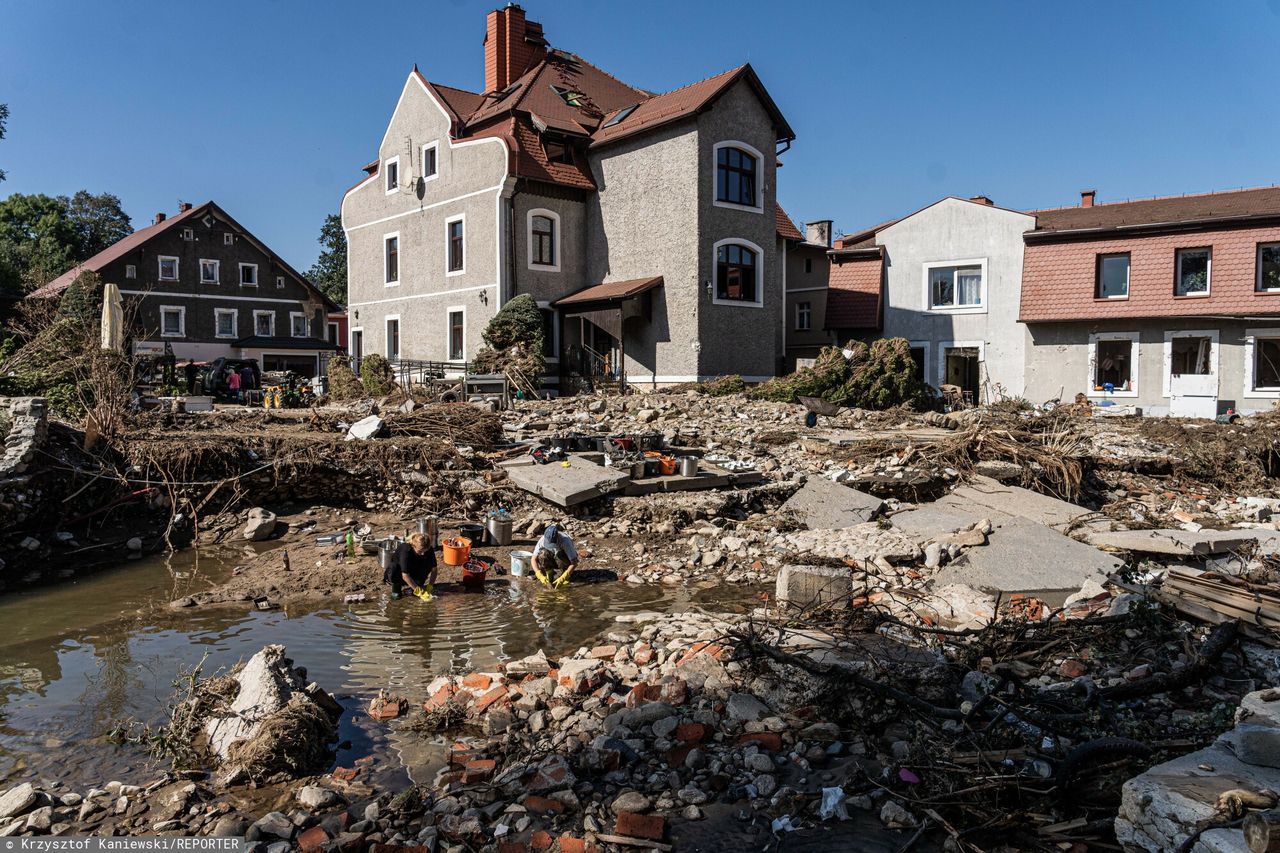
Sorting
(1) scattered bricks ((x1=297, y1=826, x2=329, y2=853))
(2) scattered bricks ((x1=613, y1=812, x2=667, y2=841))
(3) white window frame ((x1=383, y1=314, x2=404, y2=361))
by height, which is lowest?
(1) scattered bricks ((x1=297, y1=826, x2=329, y2=853))

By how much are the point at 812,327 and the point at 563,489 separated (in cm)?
1935

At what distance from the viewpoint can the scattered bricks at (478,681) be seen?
6363 millimetres

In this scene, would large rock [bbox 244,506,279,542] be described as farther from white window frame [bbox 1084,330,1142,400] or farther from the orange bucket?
white window frame [bbox 1084,330,1142,400]

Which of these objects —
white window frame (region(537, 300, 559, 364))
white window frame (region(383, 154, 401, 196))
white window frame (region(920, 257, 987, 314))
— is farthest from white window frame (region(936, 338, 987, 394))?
white window frame (region(383, 154, 401, 196))

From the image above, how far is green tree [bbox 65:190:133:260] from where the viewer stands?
55.6m

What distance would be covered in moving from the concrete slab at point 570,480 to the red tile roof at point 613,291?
1021 cm

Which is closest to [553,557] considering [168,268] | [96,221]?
[168,268]

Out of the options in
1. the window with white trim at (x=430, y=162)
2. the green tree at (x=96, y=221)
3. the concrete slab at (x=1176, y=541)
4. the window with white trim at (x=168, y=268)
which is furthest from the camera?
the green tree at (x=96, y=221)

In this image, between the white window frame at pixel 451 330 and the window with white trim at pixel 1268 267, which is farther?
the white window frame at pixel 451 330

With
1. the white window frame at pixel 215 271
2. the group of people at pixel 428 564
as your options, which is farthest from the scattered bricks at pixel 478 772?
the white window frame at pixel 215 271

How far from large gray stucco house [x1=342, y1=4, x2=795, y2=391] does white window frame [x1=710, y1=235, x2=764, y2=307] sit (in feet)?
0.15

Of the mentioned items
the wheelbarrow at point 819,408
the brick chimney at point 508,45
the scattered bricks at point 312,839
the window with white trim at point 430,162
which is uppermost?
the brick chimney at point 508,45

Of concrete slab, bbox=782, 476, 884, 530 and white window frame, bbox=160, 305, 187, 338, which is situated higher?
white window frame, bbox=160, 305, 187, 338

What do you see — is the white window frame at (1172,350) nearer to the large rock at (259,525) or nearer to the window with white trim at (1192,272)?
the window with white trim at (1192,272)
